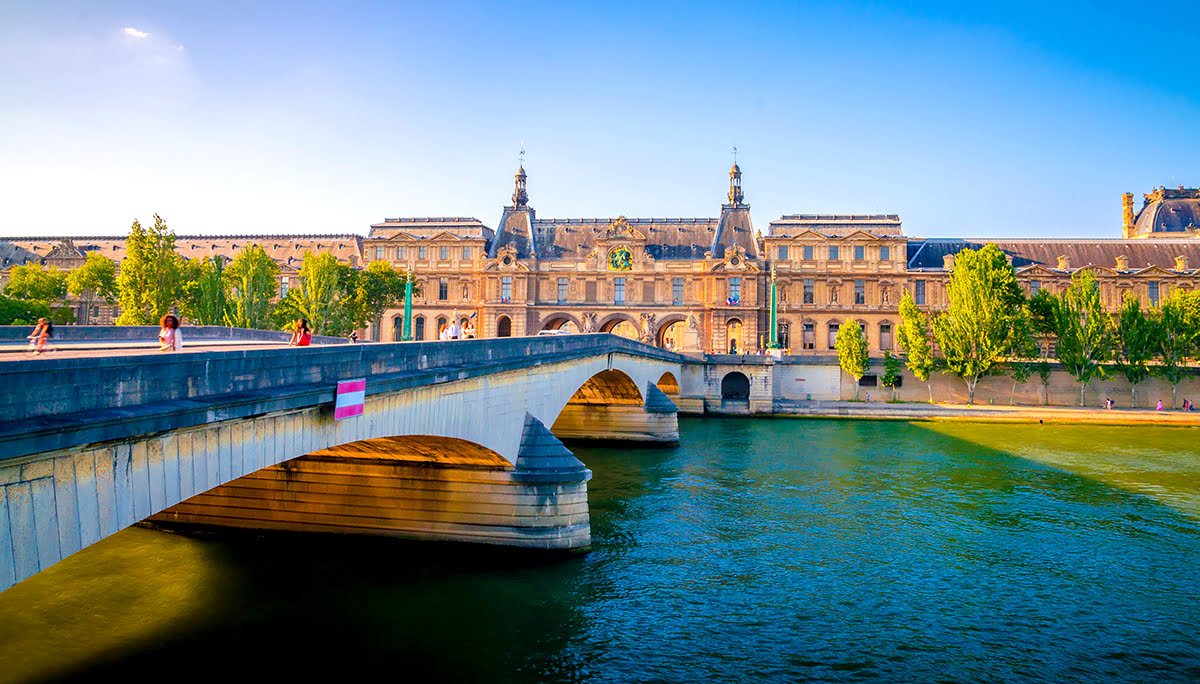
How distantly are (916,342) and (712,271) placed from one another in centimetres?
2210

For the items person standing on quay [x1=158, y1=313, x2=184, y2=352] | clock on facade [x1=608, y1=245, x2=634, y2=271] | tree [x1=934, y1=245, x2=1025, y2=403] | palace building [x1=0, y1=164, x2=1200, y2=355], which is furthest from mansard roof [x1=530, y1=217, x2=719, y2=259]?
person standing on quay [x1=158, y1=313, x2=184, y2=352]

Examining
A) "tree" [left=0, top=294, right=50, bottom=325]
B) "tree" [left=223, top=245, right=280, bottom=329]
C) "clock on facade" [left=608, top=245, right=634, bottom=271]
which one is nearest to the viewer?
"tree" [left=223, top=245, right=280, bottom=329]

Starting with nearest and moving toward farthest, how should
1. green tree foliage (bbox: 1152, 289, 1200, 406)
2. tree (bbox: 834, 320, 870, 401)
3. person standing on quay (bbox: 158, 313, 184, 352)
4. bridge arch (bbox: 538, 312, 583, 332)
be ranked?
person standing on quay (bbox: 158, 313, 184, 352), green tree foliage (bbox: 1152, 289, 1200, 406), tree (bbox: 834, 320, 870, 401), bridge arch (bbox: 538, 312, 583, 332)

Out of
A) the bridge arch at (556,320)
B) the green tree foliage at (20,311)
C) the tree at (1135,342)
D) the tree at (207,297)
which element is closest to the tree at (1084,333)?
the tree at (1135,342)

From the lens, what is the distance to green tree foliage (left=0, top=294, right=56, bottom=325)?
59.3 metres

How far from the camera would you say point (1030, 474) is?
37.1 metres

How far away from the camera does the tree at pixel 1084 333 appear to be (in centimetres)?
6331

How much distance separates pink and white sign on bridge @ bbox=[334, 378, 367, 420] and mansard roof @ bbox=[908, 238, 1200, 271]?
77.6m

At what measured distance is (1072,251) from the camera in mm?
81750

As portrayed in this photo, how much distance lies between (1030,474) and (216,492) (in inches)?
1427

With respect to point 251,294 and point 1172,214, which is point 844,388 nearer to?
point 251,294

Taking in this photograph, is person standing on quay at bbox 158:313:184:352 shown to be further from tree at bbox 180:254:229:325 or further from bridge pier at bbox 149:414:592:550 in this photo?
tree at bbox 180:254:229:325

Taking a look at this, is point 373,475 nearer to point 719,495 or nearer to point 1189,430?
point 719,495

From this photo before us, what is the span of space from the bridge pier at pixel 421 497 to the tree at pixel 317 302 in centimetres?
4219
